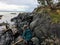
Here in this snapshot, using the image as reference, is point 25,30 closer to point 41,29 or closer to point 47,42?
point 41,29

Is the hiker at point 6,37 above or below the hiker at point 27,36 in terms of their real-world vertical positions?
below

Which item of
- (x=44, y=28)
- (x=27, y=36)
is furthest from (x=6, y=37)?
(x=44, y=28)

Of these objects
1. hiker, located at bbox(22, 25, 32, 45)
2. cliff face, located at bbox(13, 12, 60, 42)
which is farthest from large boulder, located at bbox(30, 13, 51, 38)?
hiker, located at bbox(22, 25, 32, 45)

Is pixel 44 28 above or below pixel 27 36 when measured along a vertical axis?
above

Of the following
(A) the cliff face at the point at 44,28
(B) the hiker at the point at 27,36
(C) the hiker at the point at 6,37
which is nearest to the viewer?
(A) the cliff face at the point at 44,28

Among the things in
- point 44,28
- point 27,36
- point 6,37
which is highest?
point 44,28

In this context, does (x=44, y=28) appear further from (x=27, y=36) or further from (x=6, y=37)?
(x=6, y=37)

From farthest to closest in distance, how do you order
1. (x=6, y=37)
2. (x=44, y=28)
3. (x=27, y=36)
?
(x=6, y=37) → (x=27, y=36) → (x=44, y=28)

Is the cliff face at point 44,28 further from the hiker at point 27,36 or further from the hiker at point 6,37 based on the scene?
the hiker at point 6,37

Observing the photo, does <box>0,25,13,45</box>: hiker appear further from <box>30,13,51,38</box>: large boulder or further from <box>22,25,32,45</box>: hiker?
<box>30,13,51,38</box>: large boulder

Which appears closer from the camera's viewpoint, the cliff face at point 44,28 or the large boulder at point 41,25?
the cliff face at point 44,28

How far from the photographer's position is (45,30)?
64.1 feet

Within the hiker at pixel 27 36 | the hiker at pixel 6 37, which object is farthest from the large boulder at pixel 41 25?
the hiker at pixel 6 37

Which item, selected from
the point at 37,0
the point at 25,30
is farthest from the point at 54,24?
the point at 37,0
